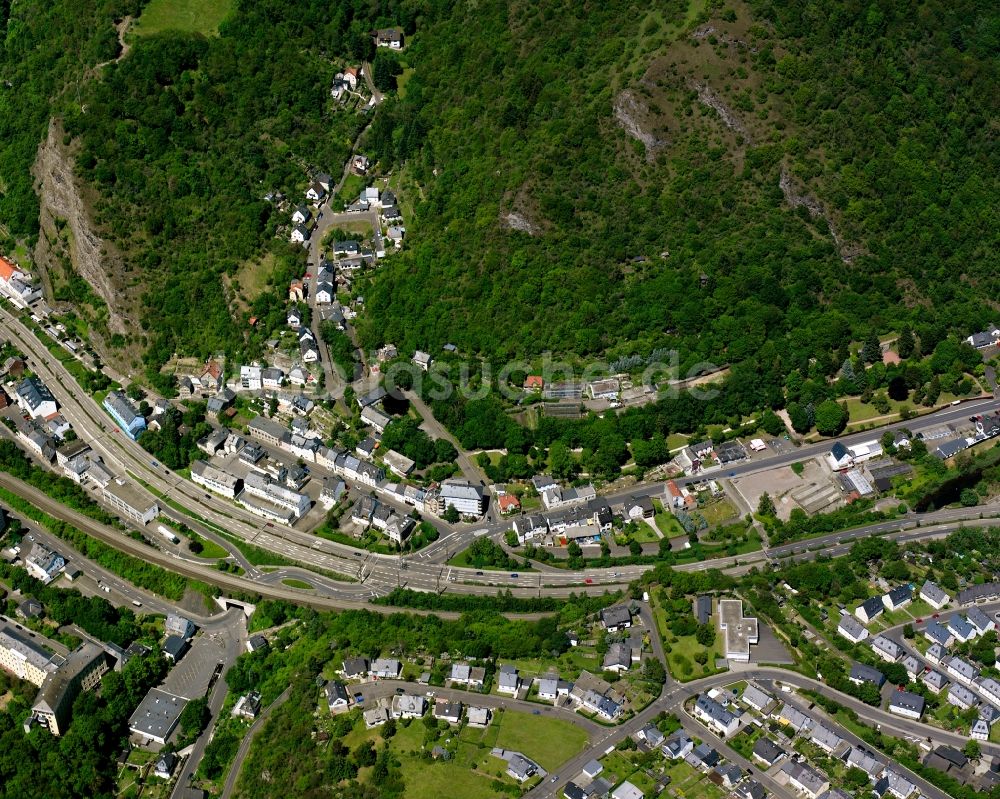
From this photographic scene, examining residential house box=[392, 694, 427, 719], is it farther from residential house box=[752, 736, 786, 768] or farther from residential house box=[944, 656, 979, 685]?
residential house box=[944, 656, 979, 685]

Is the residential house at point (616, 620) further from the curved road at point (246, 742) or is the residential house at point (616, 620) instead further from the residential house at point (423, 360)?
the residential house at point (423, 360)

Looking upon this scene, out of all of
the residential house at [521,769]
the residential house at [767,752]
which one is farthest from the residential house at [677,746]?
the residential house at [521,769]

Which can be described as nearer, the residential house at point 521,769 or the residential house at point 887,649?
the residential house at point 521,769

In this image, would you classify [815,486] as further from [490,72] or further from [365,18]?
[365,18]

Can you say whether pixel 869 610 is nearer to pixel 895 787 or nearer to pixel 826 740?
pixel 826 740

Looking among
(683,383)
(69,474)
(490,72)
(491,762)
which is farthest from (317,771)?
(490,72)
